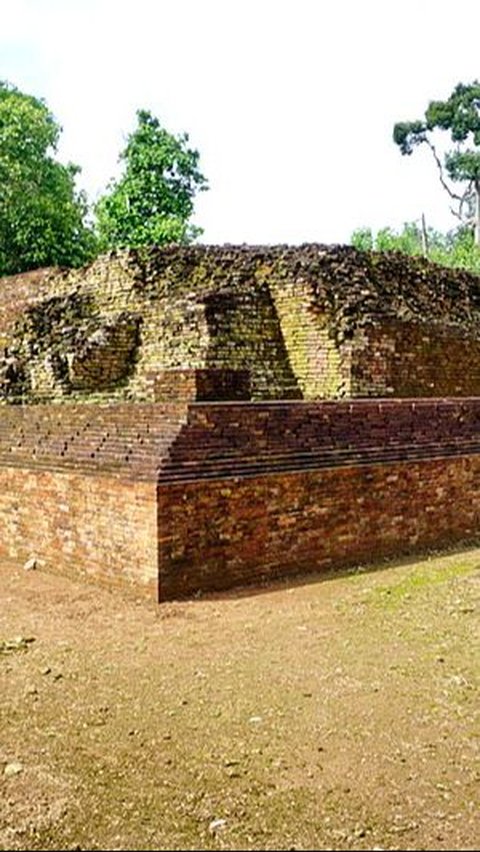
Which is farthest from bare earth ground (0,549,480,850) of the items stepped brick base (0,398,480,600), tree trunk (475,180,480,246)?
tree trunk (475,180,480,246)

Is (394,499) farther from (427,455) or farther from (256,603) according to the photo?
(256,603)

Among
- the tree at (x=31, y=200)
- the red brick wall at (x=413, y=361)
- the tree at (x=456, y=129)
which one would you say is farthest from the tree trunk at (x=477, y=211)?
the red brick wall at (x=413, y=361)

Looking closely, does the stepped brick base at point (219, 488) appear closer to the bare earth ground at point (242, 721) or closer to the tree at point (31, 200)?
the bare earth ground at point (242, 721)

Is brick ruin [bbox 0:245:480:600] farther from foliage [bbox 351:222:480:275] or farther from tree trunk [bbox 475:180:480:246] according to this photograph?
tree trunk [bbox 475:180:480:246]

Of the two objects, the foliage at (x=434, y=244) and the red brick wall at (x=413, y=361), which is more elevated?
the foliage at (x=434, y=244)

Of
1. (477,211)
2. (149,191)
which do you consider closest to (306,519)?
(149,191)

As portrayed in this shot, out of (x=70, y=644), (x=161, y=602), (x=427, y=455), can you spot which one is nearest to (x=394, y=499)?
(x=427, y=455)

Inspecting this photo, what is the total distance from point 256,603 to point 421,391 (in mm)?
5445

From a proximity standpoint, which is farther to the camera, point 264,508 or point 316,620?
point 264,508

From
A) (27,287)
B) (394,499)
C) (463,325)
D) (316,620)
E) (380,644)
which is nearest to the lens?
(380,644)

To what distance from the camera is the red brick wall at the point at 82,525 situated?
5.82 metres

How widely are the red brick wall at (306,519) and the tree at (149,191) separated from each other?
764 inches

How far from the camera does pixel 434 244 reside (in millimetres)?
54875

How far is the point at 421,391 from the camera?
34.4ft
